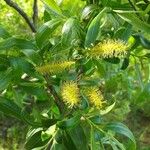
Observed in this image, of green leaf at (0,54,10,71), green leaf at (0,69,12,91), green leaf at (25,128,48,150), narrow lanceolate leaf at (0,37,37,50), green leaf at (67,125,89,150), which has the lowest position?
green leaf at (25,128,48,150)

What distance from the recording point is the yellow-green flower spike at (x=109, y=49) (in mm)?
806

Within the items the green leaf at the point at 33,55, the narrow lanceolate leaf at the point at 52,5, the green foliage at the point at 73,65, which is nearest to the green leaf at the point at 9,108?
the green foliage at the point at 73,65

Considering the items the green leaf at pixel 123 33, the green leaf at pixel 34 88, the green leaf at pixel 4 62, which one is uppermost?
the green leaf at pixel 123 33

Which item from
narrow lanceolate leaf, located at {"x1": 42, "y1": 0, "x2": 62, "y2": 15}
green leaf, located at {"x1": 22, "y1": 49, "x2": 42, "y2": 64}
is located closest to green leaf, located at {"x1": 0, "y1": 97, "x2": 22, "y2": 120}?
green leaf, located at {"x1": 22, "y1": 49, "x2": 42, "y2": 64}

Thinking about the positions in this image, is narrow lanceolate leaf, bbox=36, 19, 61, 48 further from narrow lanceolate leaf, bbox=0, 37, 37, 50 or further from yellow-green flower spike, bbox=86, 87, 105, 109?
yellow-green flower spike, bbox=86, 87, 105, 109

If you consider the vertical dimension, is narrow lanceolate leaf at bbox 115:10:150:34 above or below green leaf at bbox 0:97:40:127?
above

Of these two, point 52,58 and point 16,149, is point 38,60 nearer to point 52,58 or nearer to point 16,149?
point 52,58

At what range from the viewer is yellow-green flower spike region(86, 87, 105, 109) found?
0.83 metres

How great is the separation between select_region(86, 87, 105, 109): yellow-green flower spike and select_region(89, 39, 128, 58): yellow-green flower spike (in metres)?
0.07

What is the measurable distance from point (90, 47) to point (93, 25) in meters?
0.04

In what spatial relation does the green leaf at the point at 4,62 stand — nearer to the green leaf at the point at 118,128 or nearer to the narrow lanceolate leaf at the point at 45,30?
the narrow lanceolate leaf at the point at 45,30

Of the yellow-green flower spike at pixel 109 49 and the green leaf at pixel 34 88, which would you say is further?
the green leaf at pixel 34 88

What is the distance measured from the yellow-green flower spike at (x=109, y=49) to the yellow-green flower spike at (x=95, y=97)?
0.22ft

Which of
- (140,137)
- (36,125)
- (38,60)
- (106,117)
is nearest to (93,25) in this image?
(38,60)
